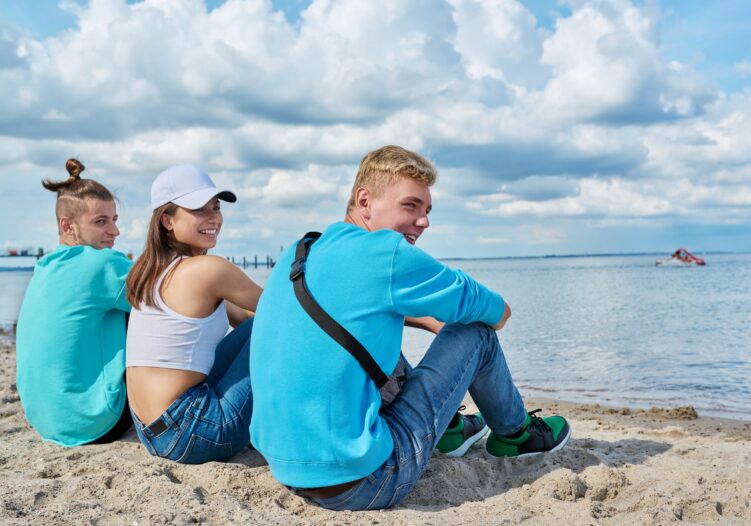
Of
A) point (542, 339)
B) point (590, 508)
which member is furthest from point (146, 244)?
point (542, 339)

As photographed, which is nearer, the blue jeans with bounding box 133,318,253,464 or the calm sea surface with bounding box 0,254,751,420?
the blue jeans with bounding box 133,318,253,464

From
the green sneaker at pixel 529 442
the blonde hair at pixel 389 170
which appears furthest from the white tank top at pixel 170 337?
the green sneaker at pixel 529 442

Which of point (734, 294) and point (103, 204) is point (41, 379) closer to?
point (103, 204)

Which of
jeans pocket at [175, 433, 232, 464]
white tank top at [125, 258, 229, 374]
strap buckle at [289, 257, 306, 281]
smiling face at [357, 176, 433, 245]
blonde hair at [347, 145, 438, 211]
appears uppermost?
blonde hair at [347, 145, 438, 211]

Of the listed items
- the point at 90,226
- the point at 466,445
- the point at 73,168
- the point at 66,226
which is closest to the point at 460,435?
the point at 466,445

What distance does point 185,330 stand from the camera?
310 cm

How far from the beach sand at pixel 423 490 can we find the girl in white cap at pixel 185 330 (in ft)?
0.69

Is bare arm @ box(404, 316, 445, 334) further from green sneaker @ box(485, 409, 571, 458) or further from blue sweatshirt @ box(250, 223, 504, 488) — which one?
blue sweatshirt @ box(250, 223, 504, 488)

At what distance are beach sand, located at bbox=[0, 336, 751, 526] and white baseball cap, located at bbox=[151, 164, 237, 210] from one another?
1.33m

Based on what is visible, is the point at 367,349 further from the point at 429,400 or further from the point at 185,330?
the point at 185,330

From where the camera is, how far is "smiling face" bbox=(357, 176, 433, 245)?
2951mm

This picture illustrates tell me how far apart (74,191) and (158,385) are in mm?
1600

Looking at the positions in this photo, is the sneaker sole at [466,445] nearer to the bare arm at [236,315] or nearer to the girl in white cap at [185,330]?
the girl in white cap at [185,330]

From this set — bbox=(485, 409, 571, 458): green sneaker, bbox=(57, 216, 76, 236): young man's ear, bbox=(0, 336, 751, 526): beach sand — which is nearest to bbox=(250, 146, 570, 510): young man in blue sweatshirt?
bbox=(0, 336, 751, 526): beach sand
